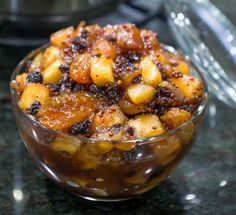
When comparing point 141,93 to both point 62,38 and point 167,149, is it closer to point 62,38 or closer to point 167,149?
point 167,149

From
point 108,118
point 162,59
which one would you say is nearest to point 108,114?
point 108,118

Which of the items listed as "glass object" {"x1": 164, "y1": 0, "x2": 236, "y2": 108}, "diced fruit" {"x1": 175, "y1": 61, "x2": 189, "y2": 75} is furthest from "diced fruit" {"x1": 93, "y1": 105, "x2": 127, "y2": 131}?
"glass object" {"x1": 164, "y1": 0, "x2": 236, "y2": 108}

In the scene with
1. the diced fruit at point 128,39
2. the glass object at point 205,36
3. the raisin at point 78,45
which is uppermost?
the diced fruit at point 128,39

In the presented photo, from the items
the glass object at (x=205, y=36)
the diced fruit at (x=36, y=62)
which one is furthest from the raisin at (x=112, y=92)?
the glass object at (x=205, y=36)

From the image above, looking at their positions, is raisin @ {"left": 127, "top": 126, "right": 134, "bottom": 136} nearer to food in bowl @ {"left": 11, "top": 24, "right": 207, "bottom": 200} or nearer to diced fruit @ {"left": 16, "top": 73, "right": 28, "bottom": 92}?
food in bowl @ {"left": 11, "top": 24, "right": 207, "bottom": 200}

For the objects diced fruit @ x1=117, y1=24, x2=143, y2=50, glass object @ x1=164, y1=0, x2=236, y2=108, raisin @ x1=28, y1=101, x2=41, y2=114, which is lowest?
glass object @ x1=164, y1=0, x2=236, y2=108

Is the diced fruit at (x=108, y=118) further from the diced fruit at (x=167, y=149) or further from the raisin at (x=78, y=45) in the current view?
the raisin at (x=78, y=45)

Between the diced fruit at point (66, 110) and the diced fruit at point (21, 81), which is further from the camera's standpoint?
the diced fruit at point (21, 81)
